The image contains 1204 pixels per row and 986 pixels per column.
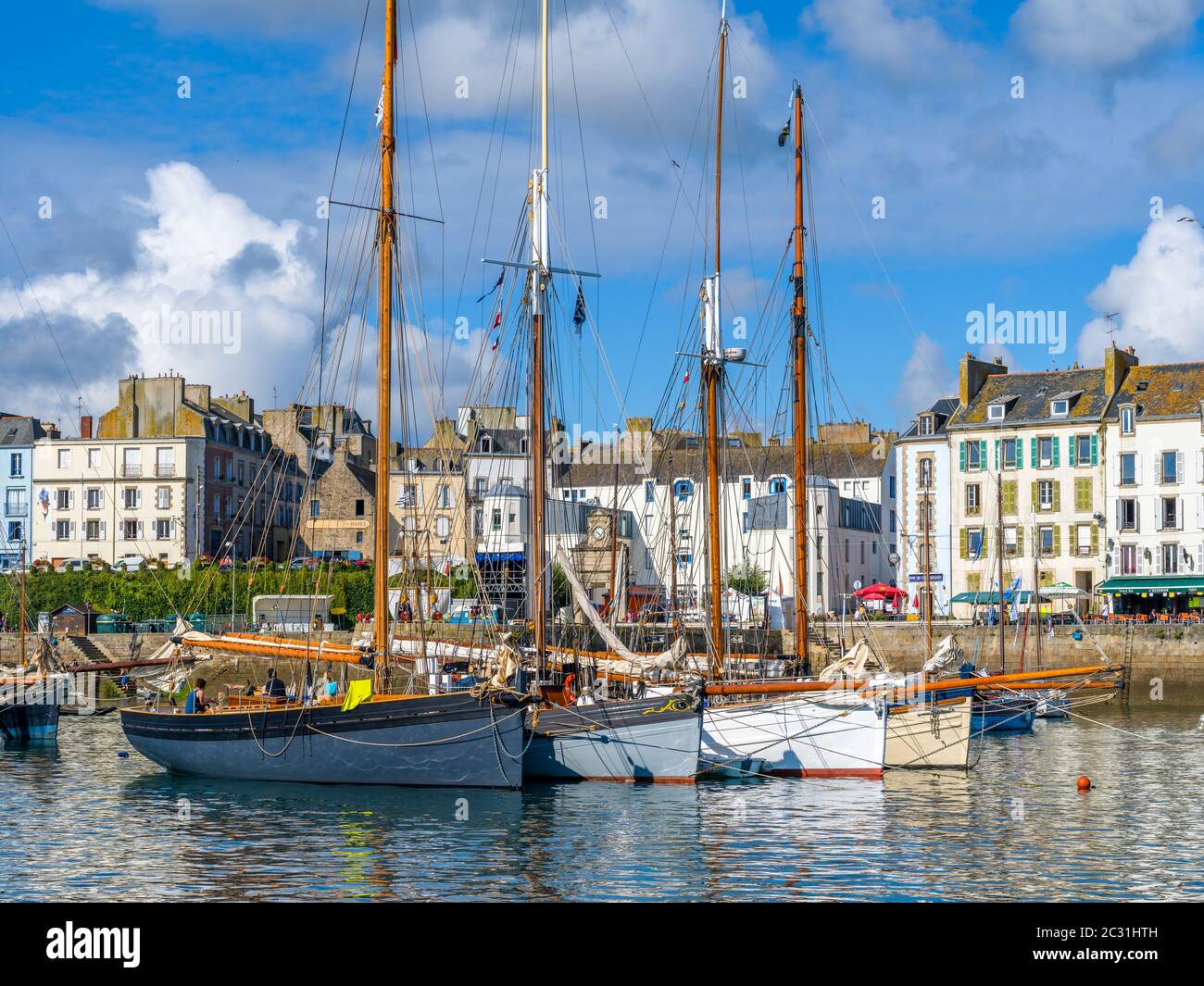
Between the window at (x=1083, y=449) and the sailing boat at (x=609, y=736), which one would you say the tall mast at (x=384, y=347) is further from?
the window at (x=1083, y=449)

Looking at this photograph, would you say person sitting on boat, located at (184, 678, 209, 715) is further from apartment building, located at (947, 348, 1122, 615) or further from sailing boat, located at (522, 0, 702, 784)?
apartment building, located at (947, 348, 1122, 615)

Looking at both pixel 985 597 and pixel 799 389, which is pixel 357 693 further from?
pixel 985 597

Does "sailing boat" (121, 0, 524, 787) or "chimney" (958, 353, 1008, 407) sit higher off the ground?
"chimney" (958, 353, 1008, 407)

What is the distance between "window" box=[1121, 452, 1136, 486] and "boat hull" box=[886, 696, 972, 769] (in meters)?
38.4

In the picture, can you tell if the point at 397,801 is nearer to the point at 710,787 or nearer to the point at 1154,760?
the point at 710,787

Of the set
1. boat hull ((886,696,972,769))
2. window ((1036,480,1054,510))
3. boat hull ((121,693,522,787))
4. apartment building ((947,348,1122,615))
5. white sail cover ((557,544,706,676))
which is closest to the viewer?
boat hull ((121,693,522,787))

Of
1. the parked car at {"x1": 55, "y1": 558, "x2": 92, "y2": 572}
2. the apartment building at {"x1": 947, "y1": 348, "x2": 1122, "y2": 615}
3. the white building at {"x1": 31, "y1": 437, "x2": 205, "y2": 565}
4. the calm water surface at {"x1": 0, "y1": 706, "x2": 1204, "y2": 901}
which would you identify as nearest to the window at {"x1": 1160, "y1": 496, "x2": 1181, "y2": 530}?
the apartment building at {"x1": 947, "y1": 348, "x2": 1122, "y2": 615}

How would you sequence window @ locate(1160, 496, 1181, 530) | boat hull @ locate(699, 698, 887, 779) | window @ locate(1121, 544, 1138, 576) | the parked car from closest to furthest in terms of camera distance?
boat hull @ locate(699, 698, 887, 779) → window @ locate(1160, 496, 1181, 530) → window @ locate(1121, 544, 1138, 576) → the parked car

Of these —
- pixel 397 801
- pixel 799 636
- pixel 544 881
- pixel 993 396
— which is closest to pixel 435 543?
pixel 993 396

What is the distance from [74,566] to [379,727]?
58.4 meters

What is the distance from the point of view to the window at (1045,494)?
238 ft

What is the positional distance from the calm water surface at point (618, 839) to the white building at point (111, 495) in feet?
178

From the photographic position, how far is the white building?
88.6m

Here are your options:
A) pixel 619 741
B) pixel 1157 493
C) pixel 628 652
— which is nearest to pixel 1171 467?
pixel 1157 493
